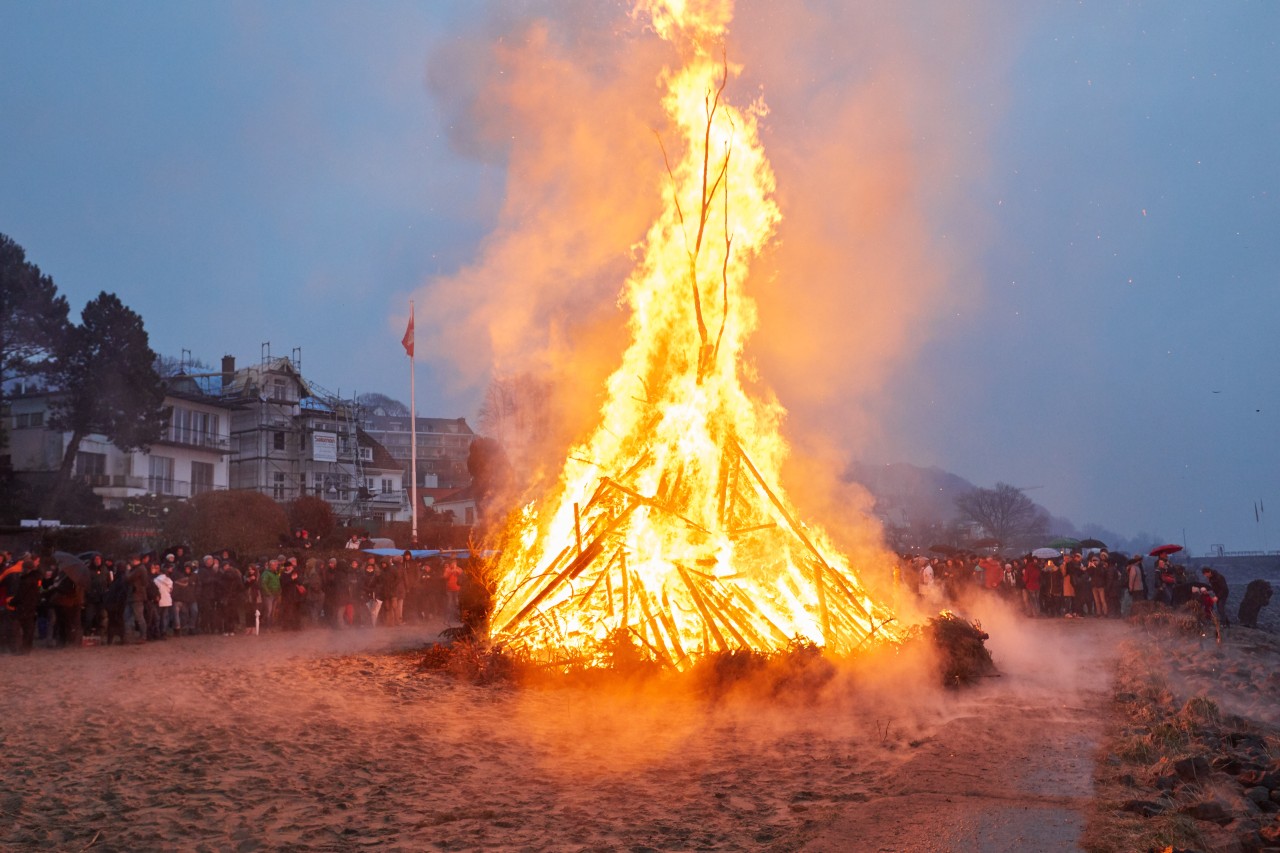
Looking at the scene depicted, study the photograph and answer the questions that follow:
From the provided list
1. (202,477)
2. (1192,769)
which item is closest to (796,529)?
(1192,769)

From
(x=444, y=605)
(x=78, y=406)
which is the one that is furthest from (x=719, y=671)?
(x=78, y=406)

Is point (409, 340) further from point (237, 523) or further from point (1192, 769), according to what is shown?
point (1192, 769)

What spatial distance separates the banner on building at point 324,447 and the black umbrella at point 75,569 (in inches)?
1640

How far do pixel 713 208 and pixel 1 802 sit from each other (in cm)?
1076

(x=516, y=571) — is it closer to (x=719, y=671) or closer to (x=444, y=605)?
(x=719, y=671)

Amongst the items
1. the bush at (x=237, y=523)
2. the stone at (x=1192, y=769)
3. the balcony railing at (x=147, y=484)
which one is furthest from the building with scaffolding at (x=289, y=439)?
the stone at (x=1192, y=769)

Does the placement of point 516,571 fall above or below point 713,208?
below

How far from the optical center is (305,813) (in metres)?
6.43

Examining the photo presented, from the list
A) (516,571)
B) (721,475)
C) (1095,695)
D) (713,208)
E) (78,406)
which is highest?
(78,406)

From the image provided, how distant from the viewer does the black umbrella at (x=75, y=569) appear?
16.3 metres

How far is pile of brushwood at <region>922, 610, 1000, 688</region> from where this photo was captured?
11.8m

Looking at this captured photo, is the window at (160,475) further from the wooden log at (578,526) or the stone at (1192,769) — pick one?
the stone at (1192,769)

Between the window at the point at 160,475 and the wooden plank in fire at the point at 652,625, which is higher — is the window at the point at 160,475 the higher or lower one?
the higher one

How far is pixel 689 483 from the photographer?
1338cm
